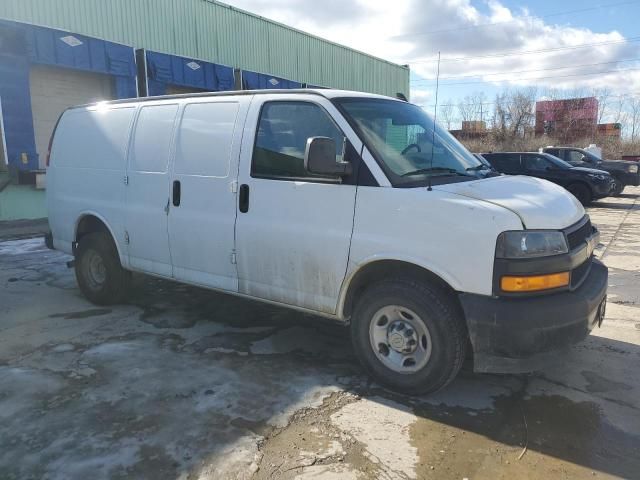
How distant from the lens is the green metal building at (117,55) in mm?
12531

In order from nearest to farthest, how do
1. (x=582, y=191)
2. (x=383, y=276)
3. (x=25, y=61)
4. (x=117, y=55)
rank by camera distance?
(x=383, y=276) → (x=25, y=61) → (x=117, y=55) → (x=582, y=191)

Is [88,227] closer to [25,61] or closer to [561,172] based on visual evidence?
[25,61]

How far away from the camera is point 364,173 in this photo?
3537 mm

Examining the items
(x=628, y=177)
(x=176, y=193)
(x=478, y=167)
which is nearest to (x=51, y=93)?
(x=176, y=193)

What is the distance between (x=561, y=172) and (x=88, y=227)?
1354cm

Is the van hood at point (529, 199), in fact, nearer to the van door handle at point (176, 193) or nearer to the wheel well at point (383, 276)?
the wheel well at point (383, 276)

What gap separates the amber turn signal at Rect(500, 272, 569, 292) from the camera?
3062 millimetres

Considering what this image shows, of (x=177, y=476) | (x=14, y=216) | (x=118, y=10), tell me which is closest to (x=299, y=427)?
(x=177, y=476)

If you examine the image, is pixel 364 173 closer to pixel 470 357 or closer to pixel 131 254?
pixel 470 357

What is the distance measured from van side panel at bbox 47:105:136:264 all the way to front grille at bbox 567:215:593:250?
3.96 m

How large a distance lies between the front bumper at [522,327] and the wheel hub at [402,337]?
43 centimetres

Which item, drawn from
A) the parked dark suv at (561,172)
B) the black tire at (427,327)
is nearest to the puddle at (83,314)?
the black tire at (427,327)

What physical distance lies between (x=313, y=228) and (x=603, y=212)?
13014 millimetres

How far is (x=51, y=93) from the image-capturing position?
44.5 feet
